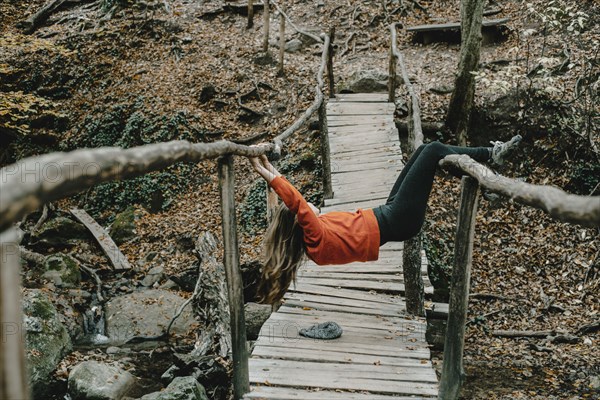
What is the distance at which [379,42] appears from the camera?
1536 cm

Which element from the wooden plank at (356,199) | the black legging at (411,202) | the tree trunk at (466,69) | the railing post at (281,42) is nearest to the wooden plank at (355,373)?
the black legging at (411,202)

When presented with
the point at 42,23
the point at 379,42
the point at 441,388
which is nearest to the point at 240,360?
the point at 441,388

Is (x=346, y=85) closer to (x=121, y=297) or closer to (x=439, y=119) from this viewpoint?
(x=439, y=119)

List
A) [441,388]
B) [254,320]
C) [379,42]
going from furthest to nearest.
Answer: [379,42], [254,320], [441,388]

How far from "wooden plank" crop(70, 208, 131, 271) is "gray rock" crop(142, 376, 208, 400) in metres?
5.14

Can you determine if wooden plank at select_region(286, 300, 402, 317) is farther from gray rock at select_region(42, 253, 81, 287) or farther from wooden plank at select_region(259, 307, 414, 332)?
gray rock at select_region(42, 253, 81, 287)

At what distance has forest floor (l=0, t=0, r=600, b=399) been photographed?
7758 millimetres

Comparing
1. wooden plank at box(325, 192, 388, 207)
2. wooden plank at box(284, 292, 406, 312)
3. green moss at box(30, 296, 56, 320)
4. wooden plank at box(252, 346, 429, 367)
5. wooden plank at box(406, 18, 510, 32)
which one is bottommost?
green moss at box(30, 296, 56, 320)

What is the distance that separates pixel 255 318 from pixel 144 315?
2268mm

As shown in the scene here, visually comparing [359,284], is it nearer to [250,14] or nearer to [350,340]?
[350,340]

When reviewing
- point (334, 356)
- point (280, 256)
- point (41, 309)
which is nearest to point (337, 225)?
point (280, 256)

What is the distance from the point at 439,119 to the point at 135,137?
7.29m

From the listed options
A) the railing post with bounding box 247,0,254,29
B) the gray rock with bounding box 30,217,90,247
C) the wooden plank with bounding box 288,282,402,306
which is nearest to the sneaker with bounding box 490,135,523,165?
the wooden plank with bounding box 288,282,402,306

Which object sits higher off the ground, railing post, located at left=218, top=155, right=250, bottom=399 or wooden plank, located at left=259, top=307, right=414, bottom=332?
railing post, located at left=218, top=155, right=250, bottom=399
